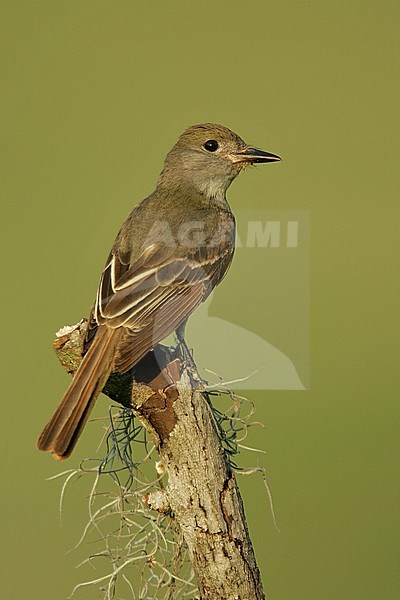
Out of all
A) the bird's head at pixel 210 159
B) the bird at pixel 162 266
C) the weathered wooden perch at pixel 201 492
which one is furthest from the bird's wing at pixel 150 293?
the bird's head at pixel 210 159

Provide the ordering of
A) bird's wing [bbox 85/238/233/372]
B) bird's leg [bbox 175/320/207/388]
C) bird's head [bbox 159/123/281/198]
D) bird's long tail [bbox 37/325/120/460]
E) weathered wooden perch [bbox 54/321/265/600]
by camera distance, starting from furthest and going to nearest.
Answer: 1. bird's head [bbox 159/123/281/198]
2. bird's wing [bbox 85/238/233/372]
3. bird's leg [bbox 175/320/207/388]
4. bird's long tail [bbox 37/325/120/460]
5. weathered wooden perch [bbox 54/321/265/600]

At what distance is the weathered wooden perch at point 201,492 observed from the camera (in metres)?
3.74

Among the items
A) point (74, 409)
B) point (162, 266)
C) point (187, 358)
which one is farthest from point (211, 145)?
point (74, 409)

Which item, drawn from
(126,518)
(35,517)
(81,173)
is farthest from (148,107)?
(126,518)

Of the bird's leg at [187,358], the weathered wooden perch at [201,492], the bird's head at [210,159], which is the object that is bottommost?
the weathered wooden perch at [201,492]

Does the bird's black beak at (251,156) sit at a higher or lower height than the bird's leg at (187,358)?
higher

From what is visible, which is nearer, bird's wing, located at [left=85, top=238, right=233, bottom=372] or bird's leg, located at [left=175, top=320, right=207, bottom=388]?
bird's leg, located at [left=175, top=320, right=207, bottom=388]

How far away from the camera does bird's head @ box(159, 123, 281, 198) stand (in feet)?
18.6

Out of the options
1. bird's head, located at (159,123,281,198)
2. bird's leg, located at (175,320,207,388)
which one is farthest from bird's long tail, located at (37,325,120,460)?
bird's head, located at (159,123,281,198)

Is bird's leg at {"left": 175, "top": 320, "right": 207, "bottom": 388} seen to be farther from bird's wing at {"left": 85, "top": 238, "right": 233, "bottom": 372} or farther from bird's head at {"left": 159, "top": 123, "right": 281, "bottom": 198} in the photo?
bird's head at {"left": 159, "top": 123, "right": 281, "bottom": 198}

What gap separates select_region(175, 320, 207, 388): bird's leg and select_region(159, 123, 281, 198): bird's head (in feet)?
3.65

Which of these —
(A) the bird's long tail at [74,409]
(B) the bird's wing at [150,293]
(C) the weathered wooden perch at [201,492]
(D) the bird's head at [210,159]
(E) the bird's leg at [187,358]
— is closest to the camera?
(C) the weathered wooden perch at [201,492]

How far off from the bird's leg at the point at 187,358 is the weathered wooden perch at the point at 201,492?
0.36 ft

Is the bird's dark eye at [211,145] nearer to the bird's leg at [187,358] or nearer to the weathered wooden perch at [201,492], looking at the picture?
the bird's leg at [187,358]
